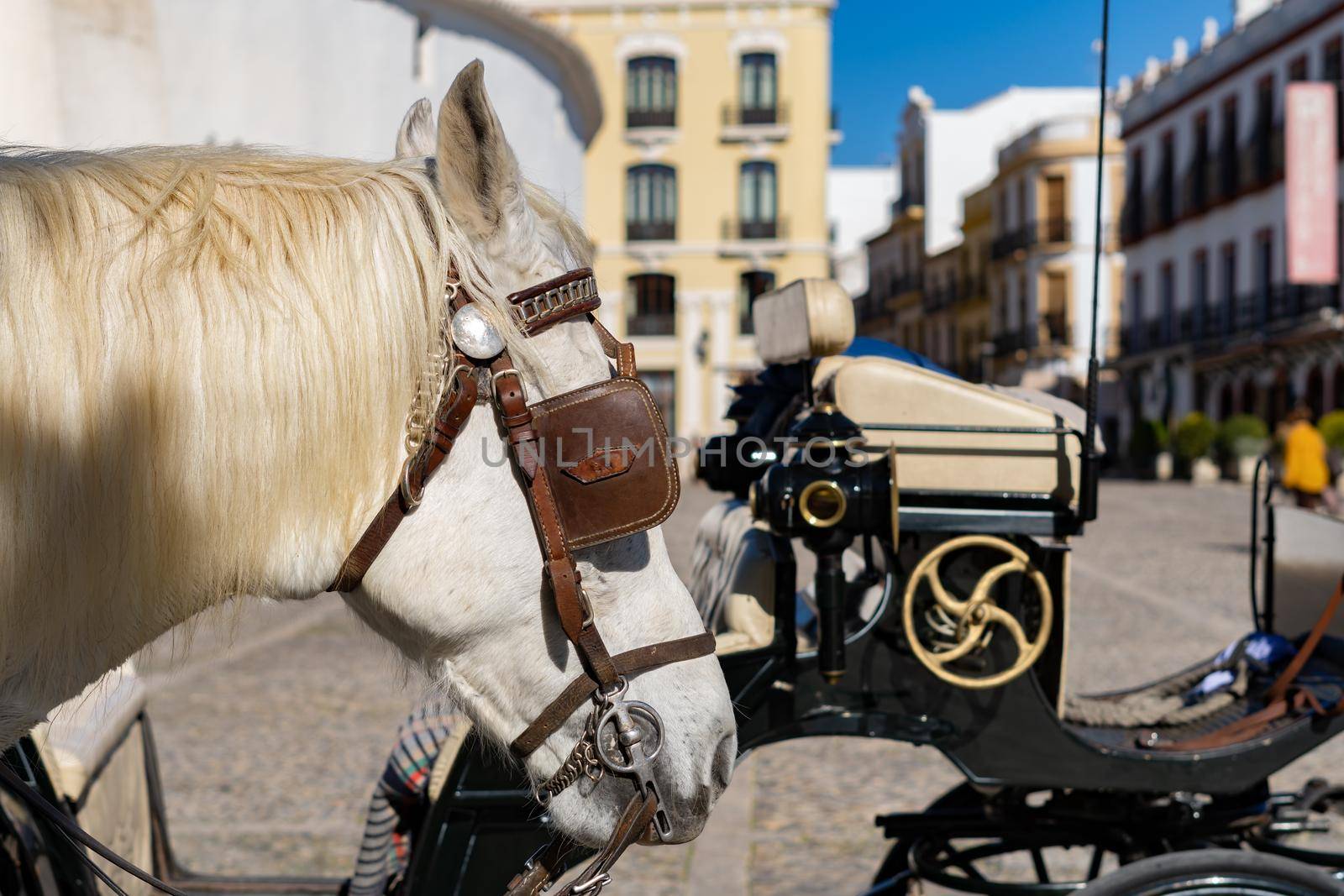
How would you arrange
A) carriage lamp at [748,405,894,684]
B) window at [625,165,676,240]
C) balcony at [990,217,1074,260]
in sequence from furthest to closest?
balcony at [990,217,1074,260]
window at [625,165,676,240]
carriage lamp at [748,405,894,684]

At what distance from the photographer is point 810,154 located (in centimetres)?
3378

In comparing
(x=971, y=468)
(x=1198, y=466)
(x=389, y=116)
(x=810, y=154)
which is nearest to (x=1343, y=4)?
(x=1198, y=466)

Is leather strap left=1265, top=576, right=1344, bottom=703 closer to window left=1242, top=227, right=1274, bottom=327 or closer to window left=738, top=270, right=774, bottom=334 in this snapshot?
window left=1242, top=227, right=1274, bottom=327

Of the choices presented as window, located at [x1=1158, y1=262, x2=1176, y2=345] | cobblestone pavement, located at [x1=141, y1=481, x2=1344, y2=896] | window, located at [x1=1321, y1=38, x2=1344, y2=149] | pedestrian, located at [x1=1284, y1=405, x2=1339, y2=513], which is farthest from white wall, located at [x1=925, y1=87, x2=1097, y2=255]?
cobblestone pavement, located at [x1=141, y1=481, x2=1344, y2=896]

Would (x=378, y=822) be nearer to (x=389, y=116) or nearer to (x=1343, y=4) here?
(x=389, y=116)

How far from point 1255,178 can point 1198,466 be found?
29.5 ft

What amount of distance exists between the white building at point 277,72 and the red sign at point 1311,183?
46.8ft

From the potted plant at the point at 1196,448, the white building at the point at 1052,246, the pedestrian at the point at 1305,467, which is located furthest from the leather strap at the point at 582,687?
the white building at the point at 1052,246

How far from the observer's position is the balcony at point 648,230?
33125mm

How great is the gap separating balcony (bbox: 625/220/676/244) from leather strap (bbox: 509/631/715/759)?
1267 inches

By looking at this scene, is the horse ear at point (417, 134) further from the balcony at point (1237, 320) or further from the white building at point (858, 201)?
the white building at point (858, 201)

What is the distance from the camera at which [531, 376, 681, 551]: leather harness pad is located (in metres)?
1.29

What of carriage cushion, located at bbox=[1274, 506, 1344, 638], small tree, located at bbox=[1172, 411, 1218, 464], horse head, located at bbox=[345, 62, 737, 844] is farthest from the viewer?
small tree, located at bbox=[1172, 411, 1218, 464]

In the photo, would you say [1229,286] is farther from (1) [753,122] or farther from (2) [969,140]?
(2) [969,140]
